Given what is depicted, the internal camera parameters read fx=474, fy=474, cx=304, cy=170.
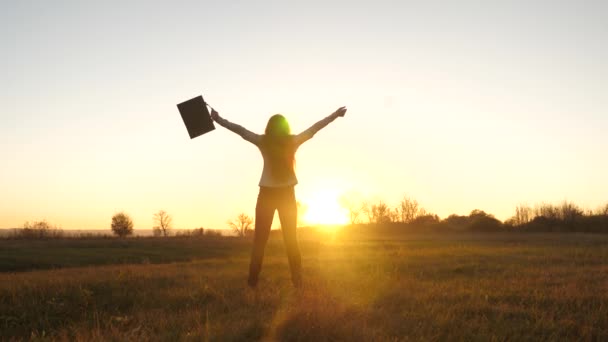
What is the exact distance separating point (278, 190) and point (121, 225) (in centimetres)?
9598

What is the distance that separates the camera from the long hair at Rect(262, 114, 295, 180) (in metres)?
7.96

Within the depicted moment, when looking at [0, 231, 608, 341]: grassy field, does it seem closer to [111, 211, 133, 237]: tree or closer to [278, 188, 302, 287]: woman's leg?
[278, 188, 302, 287]: woman's leg

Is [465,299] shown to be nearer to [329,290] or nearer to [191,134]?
[329,290]

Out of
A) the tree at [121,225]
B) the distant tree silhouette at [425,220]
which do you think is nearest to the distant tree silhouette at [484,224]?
the distant tree silhouette at [425,220]

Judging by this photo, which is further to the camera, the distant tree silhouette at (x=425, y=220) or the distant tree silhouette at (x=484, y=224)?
the distant tree silhouette at (x=425, y=220)

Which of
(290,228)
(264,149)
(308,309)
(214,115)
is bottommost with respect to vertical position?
(308,309)

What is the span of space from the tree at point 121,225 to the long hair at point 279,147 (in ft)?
311

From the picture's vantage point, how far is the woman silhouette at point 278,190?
25.9ft

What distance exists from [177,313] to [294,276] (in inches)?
95.9

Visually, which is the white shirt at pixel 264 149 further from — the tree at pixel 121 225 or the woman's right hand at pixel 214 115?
the tree at pixel 121 225

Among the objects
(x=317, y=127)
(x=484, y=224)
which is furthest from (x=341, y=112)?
(x=484, y=224)

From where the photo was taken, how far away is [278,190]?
26.0 ft

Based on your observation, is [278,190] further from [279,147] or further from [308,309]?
[308,309]

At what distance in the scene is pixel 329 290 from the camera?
738 centimetres
